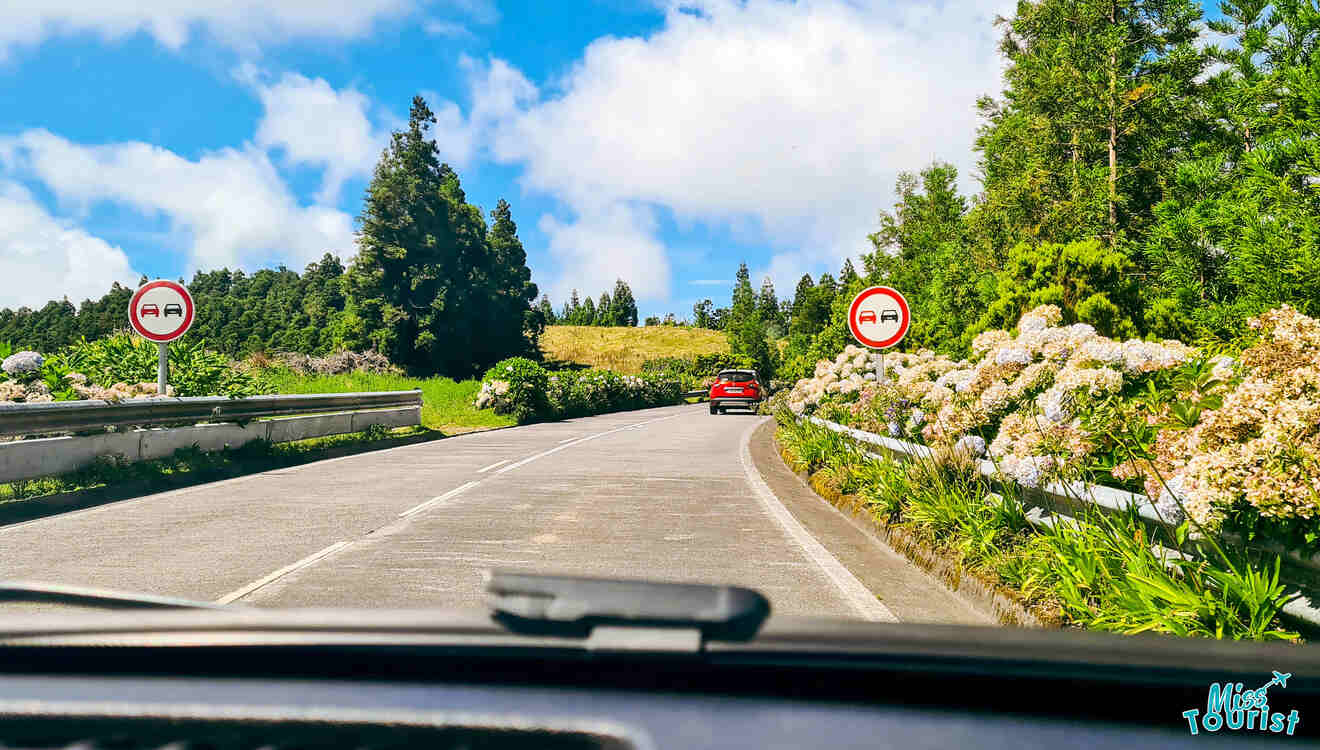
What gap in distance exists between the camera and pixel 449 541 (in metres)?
7.90

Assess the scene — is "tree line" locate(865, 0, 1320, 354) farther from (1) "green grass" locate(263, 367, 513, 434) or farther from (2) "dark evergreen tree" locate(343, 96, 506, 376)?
(2) "dark evergreen tree" locate(343, 96, 506, 376)

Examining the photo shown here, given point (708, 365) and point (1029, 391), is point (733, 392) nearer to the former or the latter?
point (1029, 391)

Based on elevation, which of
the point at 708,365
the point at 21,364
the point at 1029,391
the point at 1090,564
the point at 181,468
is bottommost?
the point at 181,468

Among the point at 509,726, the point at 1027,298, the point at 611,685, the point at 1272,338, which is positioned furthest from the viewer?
the point at 1027,298

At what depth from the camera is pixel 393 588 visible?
600 cm

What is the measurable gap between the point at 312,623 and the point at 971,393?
6.96 metres

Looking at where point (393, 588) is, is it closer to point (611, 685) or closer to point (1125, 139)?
point (611, 685)

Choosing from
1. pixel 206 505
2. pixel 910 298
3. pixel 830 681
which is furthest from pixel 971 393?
pixel 910 298

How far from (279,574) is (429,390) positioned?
2862 cm

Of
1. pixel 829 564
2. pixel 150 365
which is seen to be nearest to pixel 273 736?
pixel 829 564

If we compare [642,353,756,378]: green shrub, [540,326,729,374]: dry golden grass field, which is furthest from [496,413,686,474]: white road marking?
[540,326,729,374]: dry golden grass field

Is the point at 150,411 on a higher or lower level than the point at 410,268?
lower

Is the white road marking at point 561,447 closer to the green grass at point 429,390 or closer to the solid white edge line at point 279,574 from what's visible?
the green grass at point 429,390

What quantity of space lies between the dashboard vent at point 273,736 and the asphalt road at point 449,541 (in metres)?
4.23
